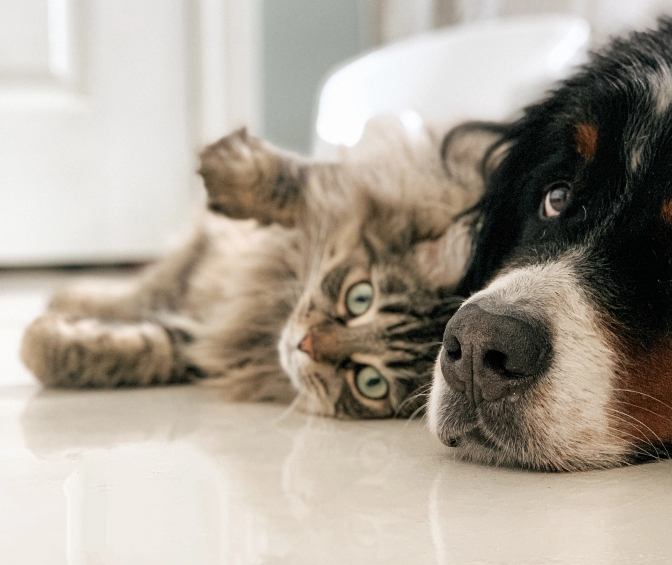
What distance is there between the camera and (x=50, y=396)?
4.22ft

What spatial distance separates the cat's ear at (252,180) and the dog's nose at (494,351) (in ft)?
2.13

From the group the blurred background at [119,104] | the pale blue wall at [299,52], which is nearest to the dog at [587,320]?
the blurred background at [119,104]

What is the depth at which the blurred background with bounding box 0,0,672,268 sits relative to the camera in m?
2.79

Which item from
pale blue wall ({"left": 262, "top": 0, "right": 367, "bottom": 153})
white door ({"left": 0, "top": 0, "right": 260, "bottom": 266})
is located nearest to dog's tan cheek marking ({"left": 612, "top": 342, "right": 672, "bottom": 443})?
white door ({"left": 0, "top": 0, "right": 260, "bottom": 266})

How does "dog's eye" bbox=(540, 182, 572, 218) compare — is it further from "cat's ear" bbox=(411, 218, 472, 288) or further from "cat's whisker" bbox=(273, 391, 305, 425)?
"cat's whisker" bbox=(273, 391, 305, 425)

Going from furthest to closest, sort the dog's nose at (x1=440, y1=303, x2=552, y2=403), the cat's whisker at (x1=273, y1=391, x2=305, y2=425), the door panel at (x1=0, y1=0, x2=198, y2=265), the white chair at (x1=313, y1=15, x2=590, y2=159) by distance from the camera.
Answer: the door panel at (x1=0, y1=0, x2=198, y2=265)
the white chair at (x1=313, y1=15, x2=590, y2=159)
the cat's whisker at (x1=273, y1=391, x2=305, y2=425)
the dog's nose at (x1=440, y1=303, x2=552, y2=403)

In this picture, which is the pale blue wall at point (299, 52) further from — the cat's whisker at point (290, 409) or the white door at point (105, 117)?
the cat's whisker at point (290, 409)

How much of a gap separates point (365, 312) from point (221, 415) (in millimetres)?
265

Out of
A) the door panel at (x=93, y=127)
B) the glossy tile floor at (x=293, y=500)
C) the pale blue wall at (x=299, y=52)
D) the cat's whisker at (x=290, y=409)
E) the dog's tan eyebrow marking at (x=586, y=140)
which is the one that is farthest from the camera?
the pale blue wall at (x=299, y=52)

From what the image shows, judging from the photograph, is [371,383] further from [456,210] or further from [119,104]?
[119,104]

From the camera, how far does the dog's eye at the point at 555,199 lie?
3.15 feet

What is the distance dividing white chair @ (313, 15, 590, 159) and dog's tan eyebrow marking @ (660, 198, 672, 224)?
1.34 m

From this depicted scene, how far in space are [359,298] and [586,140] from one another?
431 millimetres

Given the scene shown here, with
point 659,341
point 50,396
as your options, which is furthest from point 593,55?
point 50,396
